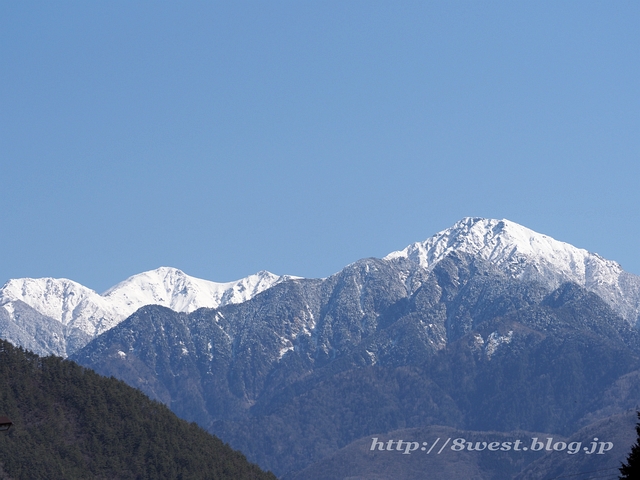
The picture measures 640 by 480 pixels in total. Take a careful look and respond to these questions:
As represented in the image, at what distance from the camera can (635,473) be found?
113812 millimetres

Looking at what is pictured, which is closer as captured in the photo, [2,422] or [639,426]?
[2,422]

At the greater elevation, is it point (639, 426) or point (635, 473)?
point (639, 426)

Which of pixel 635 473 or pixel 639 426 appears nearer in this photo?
pixel 635 473

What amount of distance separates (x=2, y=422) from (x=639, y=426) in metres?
61.5

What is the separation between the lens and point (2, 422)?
345 ft

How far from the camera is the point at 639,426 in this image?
12781 cm

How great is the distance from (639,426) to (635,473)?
1466 centimetres

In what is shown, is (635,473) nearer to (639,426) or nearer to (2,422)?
(639,426)

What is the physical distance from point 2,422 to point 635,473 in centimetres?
5426

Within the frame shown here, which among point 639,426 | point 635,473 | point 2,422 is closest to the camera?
point 2,422

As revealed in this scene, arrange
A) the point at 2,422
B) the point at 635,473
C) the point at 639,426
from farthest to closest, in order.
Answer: the point at 639,426
the point at 635,473
the point at 2,422

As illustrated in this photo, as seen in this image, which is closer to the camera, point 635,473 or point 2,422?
point 2,422

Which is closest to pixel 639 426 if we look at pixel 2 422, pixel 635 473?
pixel 635 473
